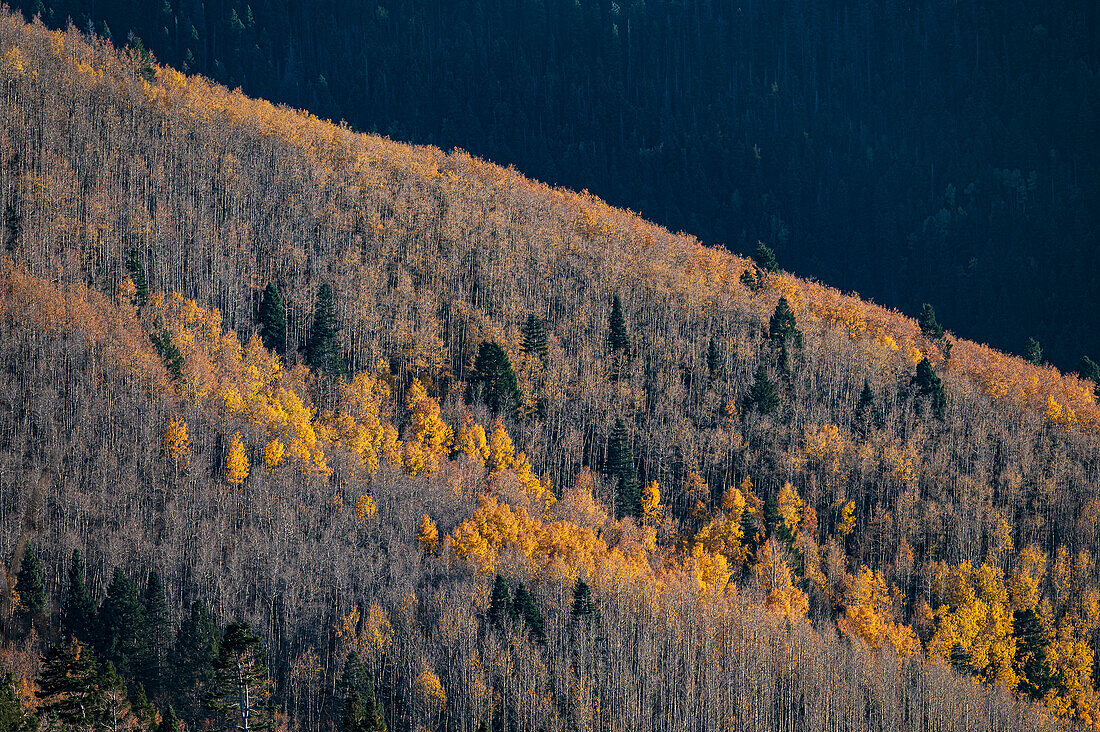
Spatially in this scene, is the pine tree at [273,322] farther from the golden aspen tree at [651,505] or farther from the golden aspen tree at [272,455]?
the golden aspen tree at [651,505]

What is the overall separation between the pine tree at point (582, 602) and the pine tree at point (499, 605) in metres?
6.56

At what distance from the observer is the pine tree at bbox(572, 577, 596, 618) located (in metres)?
120

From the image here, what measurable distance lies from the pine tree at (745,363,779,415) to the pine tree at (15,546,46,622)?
9012 centimetres

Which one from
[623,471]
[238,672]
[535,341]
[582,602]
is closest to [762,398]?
[623,471]

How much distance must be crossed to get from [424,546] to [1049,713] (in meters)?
67.5

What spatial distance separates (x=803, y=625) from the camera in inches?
4995

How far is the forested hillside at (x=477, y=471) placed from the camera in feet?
376

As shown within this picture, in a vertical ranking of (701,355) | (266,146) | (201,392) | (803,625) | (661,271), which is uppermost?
(266,146)

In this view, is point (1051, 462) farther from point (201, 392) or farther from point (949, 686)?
point (201, 392)

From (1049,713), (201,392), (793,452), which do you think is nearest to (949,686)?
(1049,713)

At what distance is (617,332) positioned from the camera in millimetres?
169625

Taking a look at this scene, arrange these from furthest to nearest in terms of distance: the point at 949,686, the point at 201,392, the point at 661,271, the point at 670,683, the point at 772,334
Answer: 1. the point at 661,271
2. the point at 772,334
3. the point at 201,392
4. the point at 949,686
5. the point at 670,683

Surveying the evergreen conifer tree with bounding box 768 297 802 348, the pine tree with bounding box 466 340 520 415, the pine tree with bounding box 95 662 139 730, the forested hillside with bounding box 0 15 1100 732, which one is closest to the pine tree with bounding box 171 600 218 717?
the forested hillside with bounding box 0 15 1100 732

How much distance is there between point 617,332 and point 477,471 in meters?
36.8
